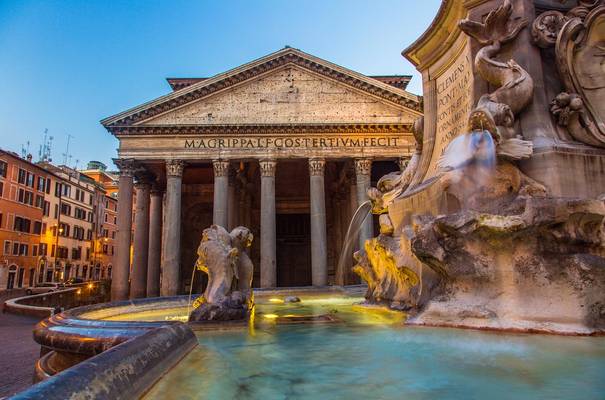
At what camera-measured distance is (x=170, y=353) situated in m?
2.24

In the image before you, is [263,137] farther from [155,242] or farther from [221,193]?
[155,242]

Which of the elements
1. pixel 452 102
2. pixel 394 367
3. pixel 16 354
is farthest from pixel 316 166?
pixel 394 367

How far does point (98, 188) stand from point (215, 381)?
48.7 meters

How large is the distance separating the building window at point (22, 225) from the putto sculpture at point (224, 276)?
33.7 meters

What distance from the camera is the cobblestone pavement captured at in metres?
5.41

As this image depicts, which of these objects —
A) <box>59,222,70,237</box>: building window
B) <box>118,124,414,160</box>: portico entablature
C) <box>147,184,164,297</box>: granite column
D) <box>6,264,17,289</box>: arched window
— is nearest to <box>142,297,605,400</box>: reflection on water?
<box>118,124,414,160</box>: portico entablature

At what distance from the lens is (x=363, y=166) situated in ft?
66.1

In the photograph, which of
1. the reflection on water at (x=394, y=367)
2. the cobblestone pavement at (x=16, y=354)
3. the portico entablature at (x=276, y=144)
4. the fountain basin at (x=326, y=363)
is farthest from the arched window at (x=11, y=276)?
the reflection on water at (x=394, y=367)

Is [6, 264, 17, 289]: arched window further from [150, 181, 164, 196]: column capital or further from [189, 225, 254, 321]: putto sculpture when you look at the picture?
[189, 225, 254, 321]: putto sculpture

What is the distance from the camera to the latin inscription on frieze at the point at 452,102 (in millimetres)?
4184

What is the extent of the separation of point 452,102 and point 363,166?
15.6 m

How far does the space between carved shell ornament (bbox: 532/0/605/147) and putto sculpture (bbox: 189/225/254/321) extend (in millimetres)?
3284

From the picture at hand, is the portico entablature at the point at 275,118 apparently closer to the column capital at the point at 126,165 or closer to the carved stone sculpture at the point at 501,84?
the column capital at the point at 126,165

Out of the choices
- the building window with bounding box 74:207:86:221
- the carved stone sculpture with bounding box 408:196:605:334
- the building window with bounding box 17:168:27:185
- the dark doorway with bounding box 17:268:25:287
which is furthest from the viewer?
the building window with bounding box 74:207:86:221
